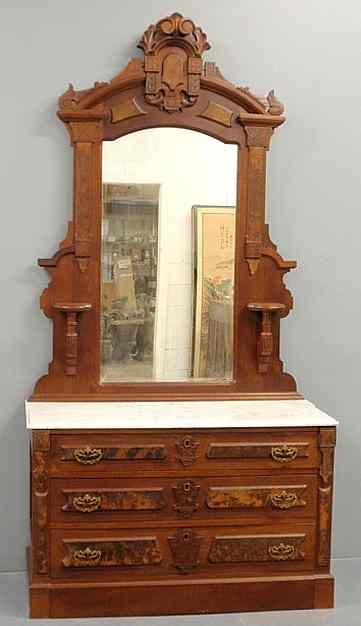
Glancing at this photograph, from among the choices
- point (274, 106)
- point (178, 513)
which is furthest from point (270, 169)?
point (178, 513)

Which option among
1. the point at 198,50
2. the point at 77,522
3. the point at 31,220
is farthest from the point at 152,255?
the point at 77,522

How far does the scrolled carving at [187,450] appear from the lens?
359 centimetres

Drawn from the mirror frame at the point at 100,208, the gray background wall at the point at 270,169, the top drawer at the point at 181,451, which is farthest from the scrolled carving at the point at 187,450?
the gray background wall at the point at 270,169

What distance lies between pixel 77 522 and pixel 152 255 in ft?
3.56

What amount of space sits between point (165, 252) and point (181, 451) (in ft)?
2.74

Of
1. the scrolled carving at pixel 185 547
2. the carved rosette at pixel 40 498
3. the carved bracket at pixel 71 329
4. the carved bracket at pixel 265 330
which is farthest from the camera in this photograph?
the carved bracket at pixel 265 330

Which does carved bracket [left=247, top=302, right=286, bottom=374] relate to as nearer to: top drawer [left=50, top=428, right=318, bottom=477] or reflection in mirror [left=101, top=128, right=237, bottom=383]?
reflection in mirror [left=101, top=128, right=237, bottom=383]

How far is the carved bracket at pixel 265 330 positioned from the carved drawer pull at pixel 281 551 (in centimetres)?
73

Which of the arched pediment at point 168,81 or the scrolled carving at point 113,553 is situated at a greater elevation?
the arched pediment at point 168,81

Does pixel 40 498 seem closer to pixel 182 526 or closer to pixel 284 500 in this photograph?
pixel 182 526

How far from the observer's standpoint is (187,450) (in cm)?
360

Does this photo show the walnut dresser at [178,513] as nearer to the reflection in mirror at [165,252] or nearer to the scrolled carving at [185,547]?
the scrolled carving at [185,547]
